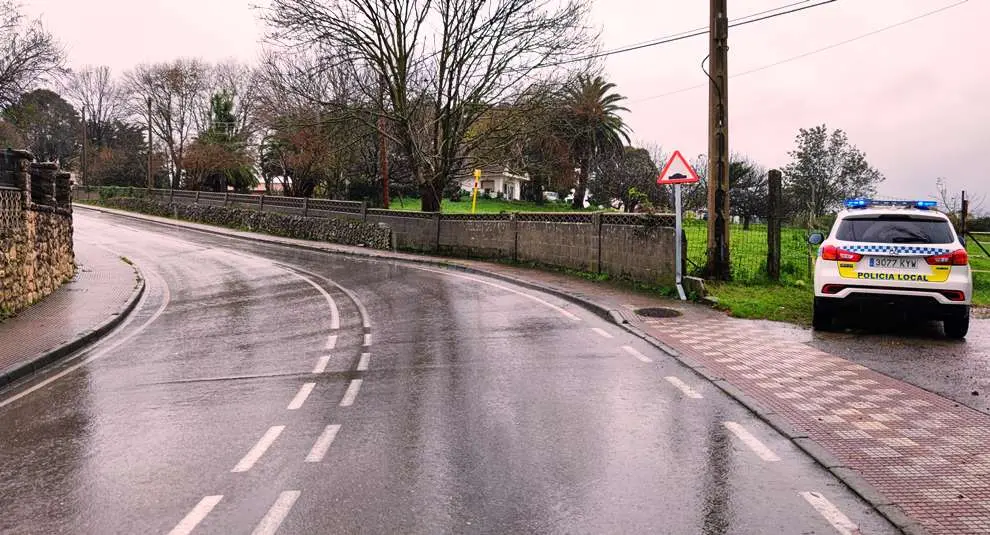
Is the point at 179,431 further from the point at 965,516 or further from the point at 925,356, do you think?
the point at 925,356

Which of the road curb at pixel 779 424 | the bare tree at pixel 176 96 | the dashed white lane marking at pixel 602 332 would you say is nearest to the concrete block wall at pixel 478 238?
the road curb at pixel 779 424

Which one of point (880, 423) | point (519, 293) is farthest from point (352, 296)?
point (880, 423)

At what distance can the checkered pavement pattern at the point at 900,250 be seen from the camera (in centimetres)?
945

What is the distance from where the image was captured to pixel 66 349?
1035 cm

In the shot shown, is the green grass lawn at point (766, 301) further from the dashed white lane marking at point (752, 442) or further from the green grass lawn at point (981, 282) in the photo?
the dashed white lane marking at point (752, 442)

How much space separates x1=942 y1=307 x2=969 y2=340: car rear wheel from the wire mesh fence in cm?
482

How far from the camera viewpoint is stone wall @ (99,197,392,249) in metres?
31.3

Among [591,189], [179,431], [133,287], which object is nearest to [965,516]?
[179,431]

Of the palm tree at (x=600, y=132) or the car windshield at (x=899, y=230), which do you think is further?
the palm tree at (x=600, y=132)

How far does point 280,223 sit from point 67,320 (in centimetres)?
2655

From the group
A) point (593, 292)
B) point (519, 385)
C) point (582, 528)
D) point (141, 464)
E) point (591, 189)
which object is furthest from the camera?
point (591, 189)

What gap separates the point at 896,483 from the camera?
469cm

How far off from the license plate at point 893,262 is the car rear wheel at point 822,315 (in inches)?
33.3

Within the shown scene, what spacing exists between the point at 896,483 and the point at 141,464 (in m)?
5.39
